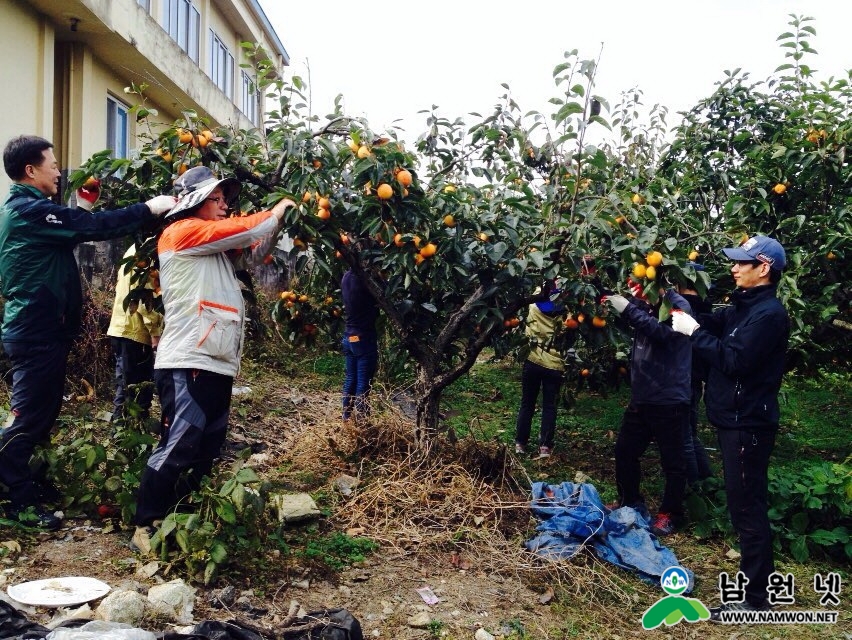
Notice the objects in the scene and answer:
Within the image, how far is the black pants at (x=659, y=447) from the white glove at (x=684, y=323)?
0.70m

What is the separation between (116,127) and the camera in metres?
10.3

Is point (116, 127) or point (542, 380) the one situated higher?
point (116, 127)

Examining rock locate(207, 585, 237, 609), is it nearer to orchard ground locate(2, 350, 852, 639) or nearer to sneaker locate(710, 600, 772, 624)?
orchard ground locate(2, 350, 852, 639)

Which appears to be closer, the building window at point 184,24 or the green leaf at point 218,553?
the green leaf at point 218,553

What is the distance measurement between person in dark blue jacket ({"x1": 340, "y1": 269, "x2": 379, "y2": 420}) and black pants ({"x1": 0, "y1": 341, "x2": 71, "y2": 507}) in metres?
2.12

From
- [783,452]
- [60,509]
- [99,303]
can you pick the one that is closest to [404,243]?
[60,509]

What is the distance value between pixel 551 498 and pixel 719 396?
1.13m

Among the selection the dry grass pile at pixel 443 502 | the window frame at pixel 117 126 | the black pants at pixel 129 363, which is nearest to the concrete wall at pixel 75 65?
the window frame at pixel 117 126

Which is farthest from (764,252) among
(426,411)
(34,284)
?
(34,284)

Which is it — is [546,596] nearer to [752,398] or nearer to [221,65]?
[752,398]

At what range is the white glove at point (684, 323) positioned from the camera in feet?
12.0

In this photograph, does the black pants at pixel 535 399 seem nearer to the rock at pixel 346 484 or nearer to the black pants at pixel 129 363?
the rock at pixel 346 484

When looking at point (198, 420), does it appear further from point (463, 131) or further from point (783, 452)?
point (783, 452)

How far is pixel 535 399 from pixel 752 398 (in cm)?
258
